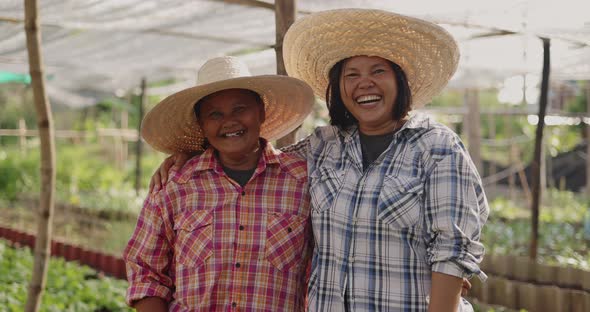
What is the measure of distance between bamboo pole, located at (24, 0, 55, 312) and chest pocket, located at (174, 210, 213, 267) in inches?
42.1

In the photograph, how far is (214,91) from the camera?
77.7 inches

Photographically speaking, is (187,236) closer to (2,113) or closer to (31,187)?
(31,187)

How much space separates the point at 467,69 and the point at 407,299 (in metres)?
5.93

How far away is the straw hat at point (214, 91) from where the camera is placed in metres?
1.99

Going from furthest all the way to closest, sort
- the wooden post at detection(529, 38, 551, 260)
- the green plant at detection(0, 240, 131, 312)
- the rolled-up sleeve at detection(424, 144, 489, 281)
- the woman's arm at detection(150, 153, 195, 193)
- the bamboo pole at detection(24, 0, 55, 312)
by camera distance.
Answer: the wooden post at detection(529, 38, 551, 260), the green plant at detection(0, 240, 131, 312), the bamboo pole at detection(24, 0, 55, 312), the woman's arm at detection(150, 153, 195, 193), the rolled-up sleeve at detection(424, 144, 489, 281)

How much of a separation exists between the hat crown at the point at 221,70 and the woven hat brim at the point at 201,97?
41 millimetres

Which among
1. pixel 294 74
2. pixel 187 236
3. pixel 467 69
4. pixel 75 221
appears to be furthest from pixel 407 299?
pixel 75 221

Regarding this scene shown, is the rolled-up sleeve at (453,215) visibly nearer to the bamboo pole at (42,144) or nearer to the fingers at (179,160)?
the fingers at (179,160)

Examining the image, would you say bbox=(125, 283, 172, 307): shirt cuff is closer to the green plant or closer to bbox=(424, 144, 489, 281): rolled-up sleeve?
bbox=(424, 144, 489, 281): rolled-up sleeve

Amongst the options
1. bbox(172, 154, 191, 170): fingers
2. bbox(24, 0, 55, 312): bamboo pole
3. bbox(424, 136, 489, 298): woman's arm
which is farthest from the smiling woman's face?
A: bbox(24, 0, 55, 312): bamboo pole

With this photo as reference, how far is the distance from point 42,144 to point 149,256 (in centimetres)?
105

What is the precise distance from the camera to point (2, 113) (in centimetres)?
1719

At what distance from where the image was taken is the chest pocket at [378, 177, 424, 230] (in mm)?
1723

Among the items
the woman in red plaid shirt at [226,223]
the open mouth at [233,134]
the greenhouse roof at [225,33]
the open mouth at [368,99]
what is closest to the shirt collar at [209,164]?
the woman in red plaid shirt at [226,223]
